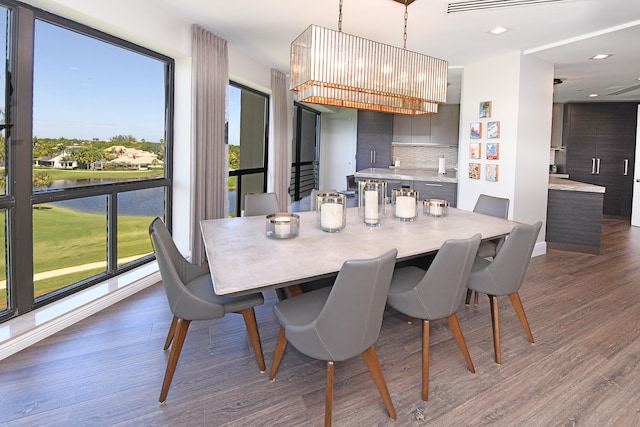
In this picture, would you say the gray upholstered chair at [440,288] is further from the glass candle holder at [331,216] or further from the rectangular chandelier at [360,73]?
the rectangular chandelier at [360,73]

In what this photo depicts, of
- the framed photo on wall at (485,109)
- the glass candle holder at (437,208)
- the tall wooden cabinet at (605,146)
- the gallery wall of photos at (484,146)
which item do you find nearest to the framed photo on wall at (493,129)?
the gallery wall of photos at (484,146)

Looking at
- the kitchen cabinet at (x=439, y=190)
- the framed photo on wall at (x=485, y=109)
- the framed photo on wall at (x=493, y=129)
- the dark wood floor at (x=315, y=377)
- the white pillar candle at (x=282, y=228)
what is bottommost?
the dark wood floor at (x=315, y=377)

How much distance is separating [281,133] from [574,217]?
4.22 metres

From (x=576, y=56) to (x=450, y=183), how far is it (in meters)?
2.03

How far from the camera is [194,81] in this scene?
4.11m

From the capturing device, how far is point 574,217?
537 cm

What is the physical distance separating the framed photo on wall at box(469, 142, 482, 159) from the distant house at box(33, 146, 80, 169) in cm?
440

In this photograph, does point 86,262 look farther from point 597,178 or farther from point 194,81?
point 597,178

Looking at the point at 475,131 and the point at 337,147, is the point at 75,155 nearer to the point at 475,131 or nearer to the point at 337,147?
the point at 475,131

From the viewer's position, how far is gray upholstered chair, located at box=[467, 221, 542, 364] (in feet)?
7.94

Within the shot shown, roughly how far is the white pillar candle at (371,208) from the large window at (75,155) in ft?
7.25

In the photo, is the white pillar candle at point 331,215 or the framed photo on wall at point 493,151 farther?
the framed photo on wall at point 493,151

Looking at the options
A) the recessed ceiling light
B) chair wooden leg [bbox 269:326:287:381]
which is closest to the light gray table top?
chair wooden leg [bbox 269:326:287:381]

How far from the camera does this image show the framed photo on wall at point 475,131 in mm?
5164
